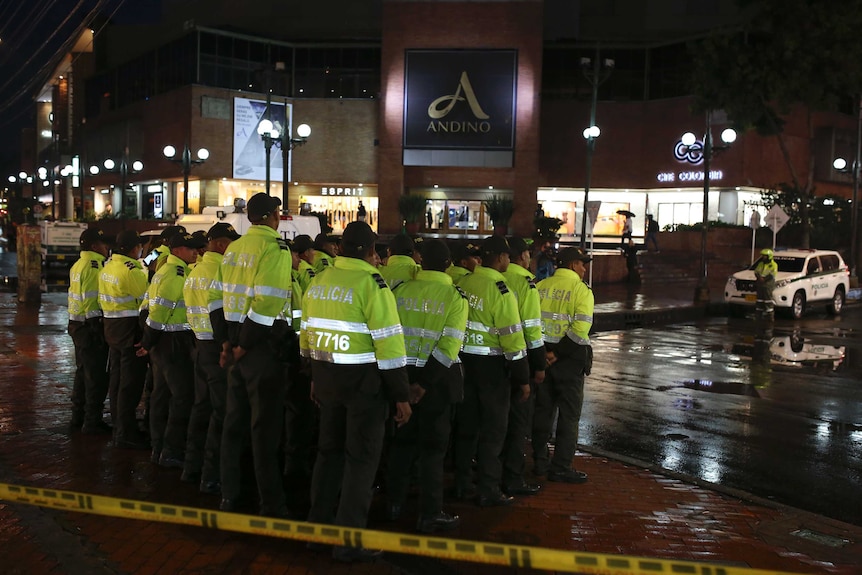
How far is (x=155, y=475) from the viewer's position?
22.5ft

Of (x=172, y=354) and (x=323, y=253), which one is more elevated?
(x=323, y=253)

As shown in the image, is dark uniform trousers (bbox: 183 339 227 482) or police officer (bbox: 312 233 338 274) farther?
police officer (bbox: 312 233 338 274)

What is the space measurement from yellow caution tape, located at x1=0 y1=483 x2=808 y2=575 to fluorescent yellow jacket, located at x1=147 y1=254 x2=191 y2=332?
2672 millimetres

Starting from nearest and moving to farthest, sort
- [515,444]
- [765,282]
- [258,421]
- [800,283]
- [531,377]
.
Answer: [258,421]
[531,377]
[515,444]
[765,282]
[800,283]

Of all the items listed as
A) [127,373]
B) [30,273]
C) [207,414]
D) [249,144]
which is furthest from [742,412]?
[249,144]

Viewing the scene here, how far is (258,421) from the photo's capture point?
570 centimetres

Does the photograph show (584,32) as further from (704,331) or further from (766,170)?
(704,331)

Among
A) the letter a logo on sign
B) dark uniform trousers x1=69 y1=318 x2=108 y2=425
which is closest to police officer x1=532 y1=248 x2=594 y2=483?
dark uniform trousers x1=69 y1=318 x2=108 y2=425

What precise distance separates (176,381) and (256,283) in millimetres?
1837

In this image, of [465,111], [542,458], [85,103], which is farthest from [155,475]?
[85,103]

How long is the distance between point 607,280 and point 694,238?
24.4 ft

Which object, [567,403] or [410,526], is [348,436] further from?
[567,403]

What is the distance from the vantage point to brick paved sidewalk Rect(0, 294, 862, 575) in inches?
204

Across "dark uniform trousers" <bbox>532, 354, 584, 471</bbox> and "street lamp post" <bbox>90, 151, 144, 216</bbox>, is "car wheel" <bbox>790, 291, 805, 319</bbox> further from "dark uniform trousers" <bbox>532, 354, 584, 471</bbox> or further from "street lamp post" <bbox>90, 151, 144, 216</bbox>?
"street lamp post" <bbox>90, 151, 144, 216</bbox>
